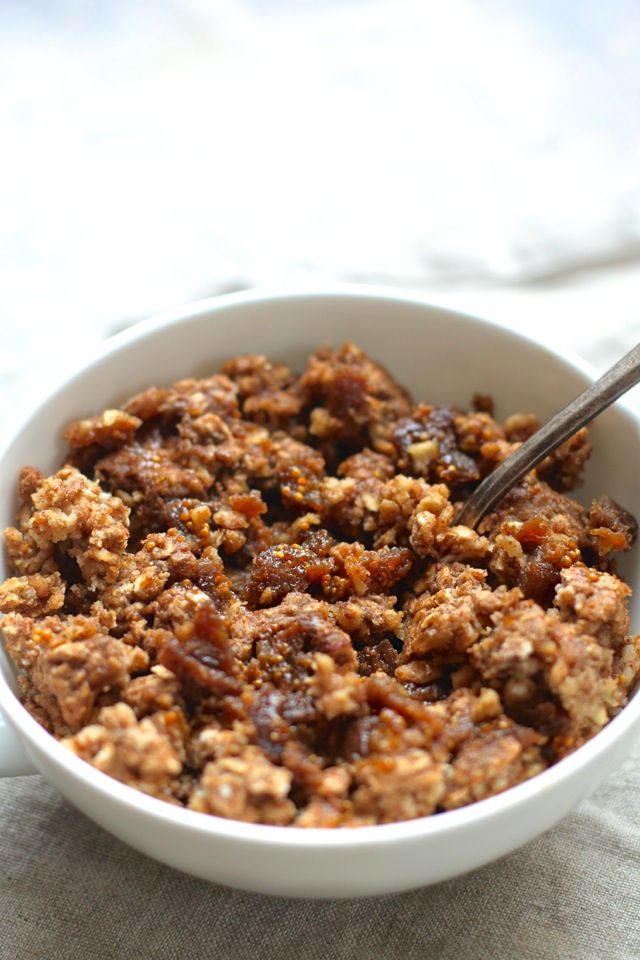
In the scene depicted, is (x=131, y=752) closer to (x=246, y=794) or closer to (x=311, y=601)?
(x=246, y=794)

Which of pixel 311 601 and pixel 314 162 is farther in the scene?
pixel 314 162

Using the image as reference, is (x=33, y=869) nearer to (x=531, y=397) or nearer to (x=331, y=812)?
(x=331, y=812)

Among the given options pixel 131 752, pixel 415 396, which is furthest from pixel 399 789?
pixel 415 396

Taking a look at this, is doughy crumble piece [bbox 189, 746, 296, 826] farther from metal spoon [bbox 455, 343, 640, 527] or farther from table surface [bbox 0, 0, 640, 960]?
table surface [bbox 0, 0, 640, 960]

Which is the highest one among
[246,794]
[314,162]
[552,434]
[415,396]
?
[314,162]

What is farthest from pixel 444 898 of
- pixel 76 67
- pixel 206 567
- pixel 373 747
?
pixel 76 67

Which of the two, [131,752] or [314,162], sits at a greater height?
[314,162]
